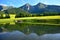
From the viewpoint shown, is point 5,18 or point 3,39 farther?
Result: point 5,18

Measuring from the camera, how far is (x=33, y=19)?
23047 mm

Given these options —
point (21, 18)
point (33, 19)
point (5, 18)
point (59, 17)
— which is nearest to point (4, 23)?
point (5, 18)

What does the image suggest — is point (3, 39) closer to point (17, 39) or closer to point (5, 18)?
point (17, 39)

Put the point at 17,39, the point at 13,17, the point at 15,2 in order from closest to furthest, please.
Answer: the point at 17,39 < the point at 13,17 < the point at 15,2

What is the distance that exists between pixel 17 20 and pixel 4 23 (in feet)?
6.71

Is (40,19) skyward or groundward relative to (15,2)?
groundward

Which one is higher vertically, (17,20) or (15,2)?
(15,2)

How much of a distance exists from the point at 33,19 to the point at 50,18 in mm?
2548

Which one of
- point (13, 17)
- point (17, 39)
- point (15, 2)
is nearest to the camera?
point (17, 39)

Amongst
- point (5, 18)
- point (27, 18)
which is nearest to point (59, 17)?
point (27, 18)

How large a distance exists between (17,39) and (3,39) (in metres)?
1.07

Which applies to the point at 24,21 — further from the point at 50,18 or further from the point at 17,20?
the point at 50,18

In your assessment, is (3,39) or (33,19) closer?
(3,39)

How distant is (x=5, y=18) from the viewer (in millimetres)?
22172
